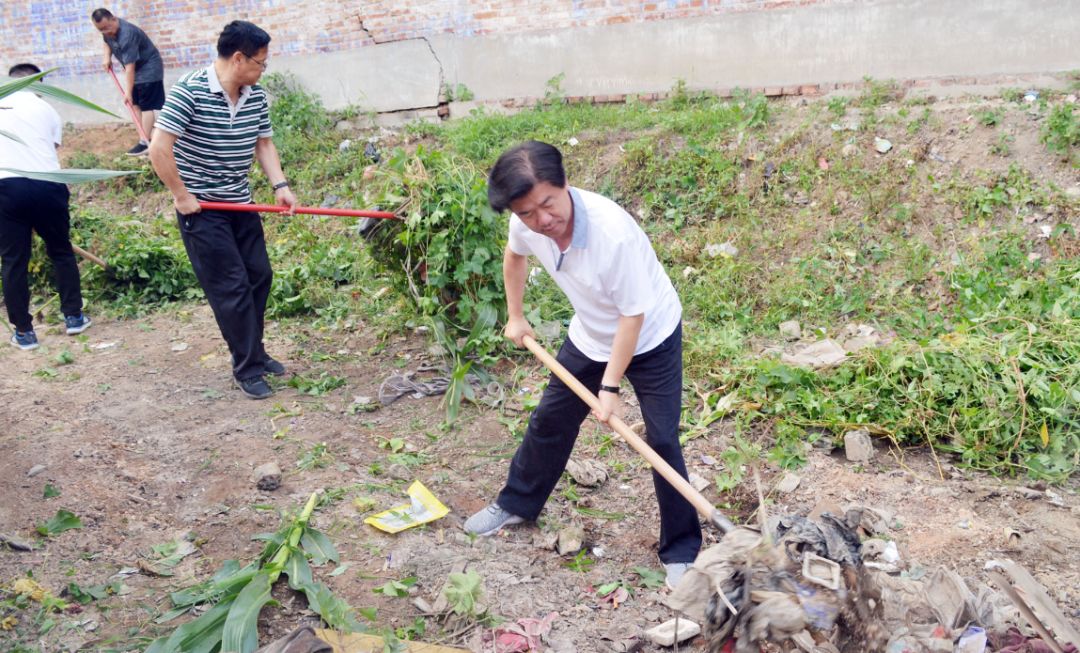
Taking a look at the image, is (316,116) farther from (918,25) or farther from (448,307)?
(918,25)

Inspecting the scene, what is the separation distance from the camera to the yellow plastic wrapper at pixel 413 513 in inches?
135

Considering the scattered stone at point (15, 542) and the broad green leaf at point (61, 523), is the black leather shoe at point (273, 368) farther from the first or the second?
the scattered stone at point (15, 542)

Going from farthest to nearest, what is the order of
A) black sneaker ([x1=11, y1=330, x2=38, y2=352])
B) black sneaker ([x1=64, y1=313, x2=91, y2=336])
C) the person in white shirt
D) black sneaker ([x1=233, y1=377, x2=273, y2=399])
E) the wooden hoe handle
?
black sneaker ([x1=64, y1=313, x2=91, y2=336])
black sneaker ([x1=11, y1=330, x2=38, y2=352])
the person in white shirt
black sneaker ([x1=233, y1=377, x2=273, y2=399])
the wooden hoe handle

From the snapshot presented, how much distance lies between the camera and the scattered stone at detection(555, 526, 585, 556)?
344cm

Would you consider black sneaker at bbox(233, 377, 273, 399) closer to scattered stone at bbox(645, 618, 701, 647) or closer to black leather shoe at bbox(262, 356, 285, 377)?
black leather shoe at bbox(262, 356, 285, 377)

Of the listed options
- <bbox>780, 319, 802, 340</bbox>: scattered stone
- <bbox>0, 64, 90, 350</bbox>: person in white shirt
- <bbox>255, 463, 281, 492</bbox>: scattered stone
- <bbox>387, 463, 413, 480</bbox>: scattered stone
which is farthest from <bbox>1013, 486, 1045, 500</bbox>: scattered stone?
<bbox>0, 64, 90, 350</bbox>: person in white shirt

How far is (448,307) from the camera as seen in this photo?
189 inches

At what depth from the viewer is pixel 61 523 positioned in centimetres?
324

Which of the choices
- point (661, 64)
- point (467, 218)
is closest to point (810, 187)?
point (661, 64)

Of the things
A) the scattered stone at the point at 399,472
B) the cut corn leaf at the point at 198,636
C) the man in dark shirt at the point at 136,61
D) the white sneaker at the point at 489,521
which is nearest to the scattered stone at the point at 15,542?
the cut corn leaf at the point at 198,636

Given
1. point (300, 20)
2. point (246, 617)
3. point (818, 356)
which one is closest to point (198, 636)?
point (246, 617)

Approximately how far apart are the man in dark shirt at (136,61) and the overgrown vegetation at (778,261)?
1.90m

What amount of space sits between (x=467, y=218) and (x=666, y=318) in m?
1.94

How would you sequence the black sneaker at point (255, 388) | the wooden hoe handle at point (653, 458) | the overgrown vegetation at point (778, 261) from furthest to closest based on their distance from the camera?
the black sneaker at point (255, 388)
the overgrown vegetation at point (778, 261)
the wooden hoe handle at point (653, 458)
